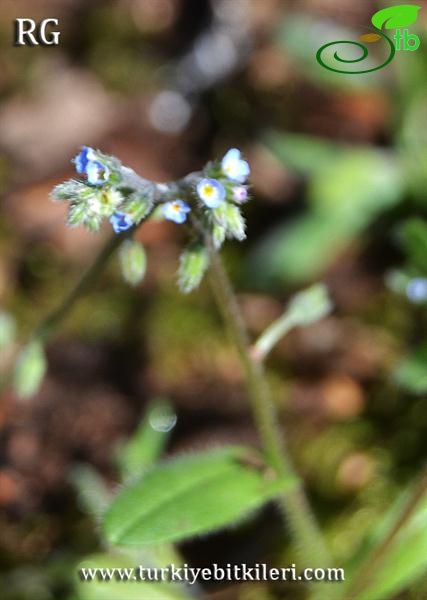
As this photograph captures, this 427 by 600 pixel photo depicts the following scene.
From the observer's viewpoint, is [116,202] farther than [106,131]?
No

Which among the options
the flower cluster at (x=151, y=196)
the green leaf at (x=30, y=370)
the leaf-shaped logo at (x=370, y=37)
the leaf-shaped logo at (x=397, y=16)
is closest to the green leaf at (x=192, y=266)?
the flower cluster at (x=151, y=196)

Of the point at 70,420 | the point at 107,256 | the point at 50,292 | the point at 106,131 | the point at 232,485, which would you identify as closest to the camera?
the point at 107,256

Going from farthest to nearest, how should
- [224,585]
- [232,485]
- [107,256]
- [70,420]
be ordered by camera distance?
[70,420] < [224,585] < [232,485] < [107,256]

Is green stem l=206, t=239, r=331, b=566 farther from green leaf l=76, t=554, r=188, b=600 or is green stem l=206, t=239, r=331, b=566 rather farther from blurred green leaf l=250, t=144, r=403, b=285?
blurred green leaf l=250, t=144, r=403, b=285

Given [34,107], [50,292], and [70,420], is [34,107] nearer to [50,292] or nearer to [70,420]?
[50,292]

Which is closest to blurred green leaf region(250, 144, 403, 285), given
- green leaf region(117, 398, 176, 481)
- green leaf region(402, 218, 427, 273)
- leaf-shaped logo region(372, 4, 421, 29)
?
leaf-shaped logo region(372, 4, 421, 29)

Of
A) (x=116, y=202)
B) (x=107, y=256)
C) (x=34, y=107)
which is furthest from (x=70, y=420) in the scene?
(x=34, y=107)
